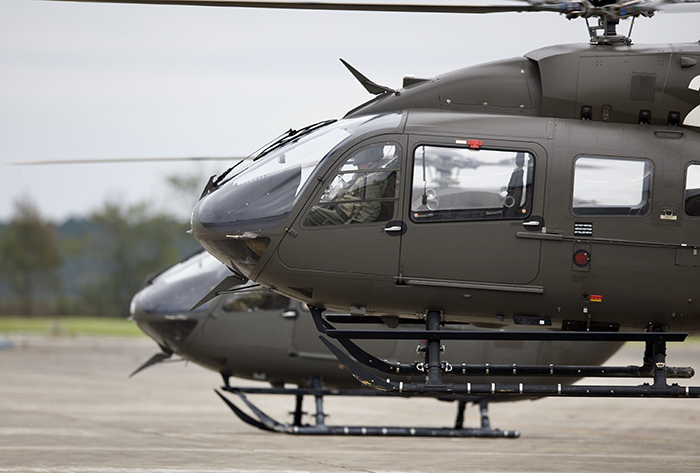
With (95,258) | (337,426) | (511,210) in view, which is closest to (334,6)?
(511,210)

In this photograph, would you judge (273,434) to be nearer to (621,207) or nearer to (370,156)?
(370,156)

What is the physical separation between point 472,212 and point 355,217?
96 centimetres

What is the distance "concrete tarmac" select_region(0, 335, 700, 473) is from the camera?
27.1 ft

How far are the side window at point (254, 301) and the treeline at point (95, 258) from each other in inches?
2106

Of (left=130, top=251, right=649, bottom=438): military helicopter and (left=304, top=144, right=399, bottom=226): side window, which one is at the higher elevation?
(left=304, top=144, right=399, bottom=226): side window

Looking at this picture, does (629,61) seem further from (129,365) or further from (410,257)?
(129,365)

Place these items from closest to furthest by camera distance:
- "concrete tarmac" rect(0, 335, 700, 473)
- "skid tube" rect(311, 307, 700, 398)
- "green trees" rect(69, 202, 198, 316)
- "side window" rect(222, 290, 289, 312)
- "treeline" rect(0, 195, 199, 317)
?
1. "skid tube" rect(311, 307, 700, 398)
2. "concrete tarmac" rect(0, 335, 700, 473)
3. "side window" rect(222, 290, 289, 312)
4. "treeline" rect(0, 195, 199, 317)
5. "green trees" rect(69, 202, 198, 316)

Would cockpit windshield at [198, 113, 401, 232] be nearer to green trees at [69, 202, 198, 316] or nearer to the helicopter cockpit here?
the helicopter cockpit

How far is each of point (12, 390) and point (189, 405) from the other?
4.35 m

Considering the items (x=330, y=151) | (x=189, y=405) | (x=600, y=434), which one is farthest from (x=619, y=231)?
(x=189, y=405)

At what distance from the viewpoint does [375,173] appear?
6504mm

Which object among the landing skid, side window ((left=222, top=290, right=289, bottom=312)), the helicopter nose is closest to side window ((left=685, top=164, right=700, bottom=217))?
the landing skid

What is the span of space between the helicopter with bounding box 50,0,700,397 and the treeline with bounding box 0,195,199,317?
57.4 m

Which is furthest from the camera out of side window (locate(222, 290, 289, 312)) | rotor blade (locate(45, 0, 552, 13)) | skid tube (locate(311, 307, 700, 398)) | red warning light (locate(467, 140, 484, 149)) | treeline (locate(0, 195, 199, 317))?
treeline (locate(0, 195, 199, 317))
